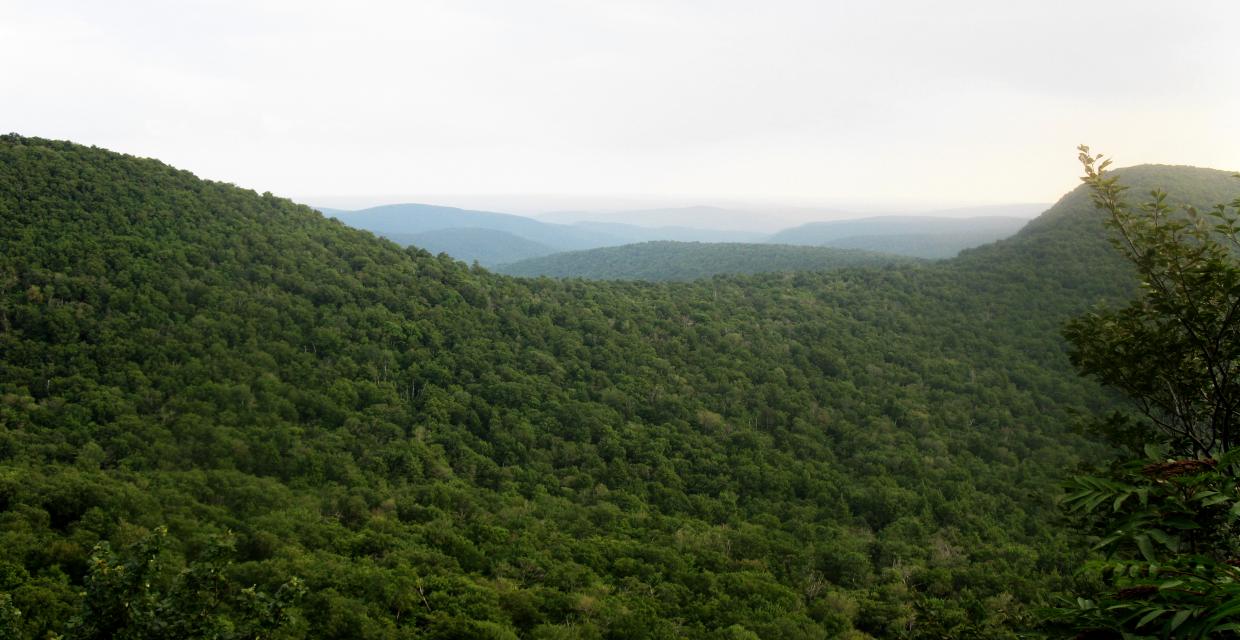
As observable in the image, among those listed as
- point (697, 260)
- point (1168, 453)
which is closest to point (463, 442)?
point (1168, 453)

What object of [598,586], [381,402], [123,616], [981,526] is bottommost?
[981,526]

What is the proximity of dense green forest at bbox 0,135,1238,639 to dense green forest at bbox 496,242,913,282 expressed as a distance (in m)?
39.4

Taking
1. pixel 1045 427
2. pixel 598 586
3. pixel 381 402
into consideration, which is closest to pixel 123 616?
pixel 598 586

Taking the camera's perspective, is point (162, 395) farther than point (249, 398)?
No

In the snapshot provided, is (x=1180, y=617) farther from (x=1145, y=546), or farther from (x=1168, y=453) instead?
(x=1168, y=453)

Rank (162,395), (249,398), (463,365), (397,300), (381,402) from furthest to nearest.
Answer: (397,300) → (463,365) → (381,402) → (249,398) → (162,395)

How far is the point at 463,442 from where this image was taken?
34.4m

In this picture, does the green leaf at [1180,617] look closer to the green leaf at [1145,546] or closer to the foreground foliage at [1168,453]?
the foreground foliage at [1168,453]

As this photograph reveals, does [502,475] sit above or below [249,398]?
below

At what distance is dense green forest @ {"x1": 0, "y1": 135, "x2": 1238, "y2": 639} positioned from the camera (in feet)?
61.3

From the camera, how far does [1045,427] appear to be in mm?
42906

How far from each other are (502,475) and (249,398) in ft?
44.0

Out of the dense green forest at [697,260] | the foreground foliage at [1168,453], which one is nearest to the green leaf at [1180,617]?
the foreground foliage at [1168,453]

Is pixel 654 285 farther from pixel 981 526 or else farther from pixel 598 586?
pixel 598 586
